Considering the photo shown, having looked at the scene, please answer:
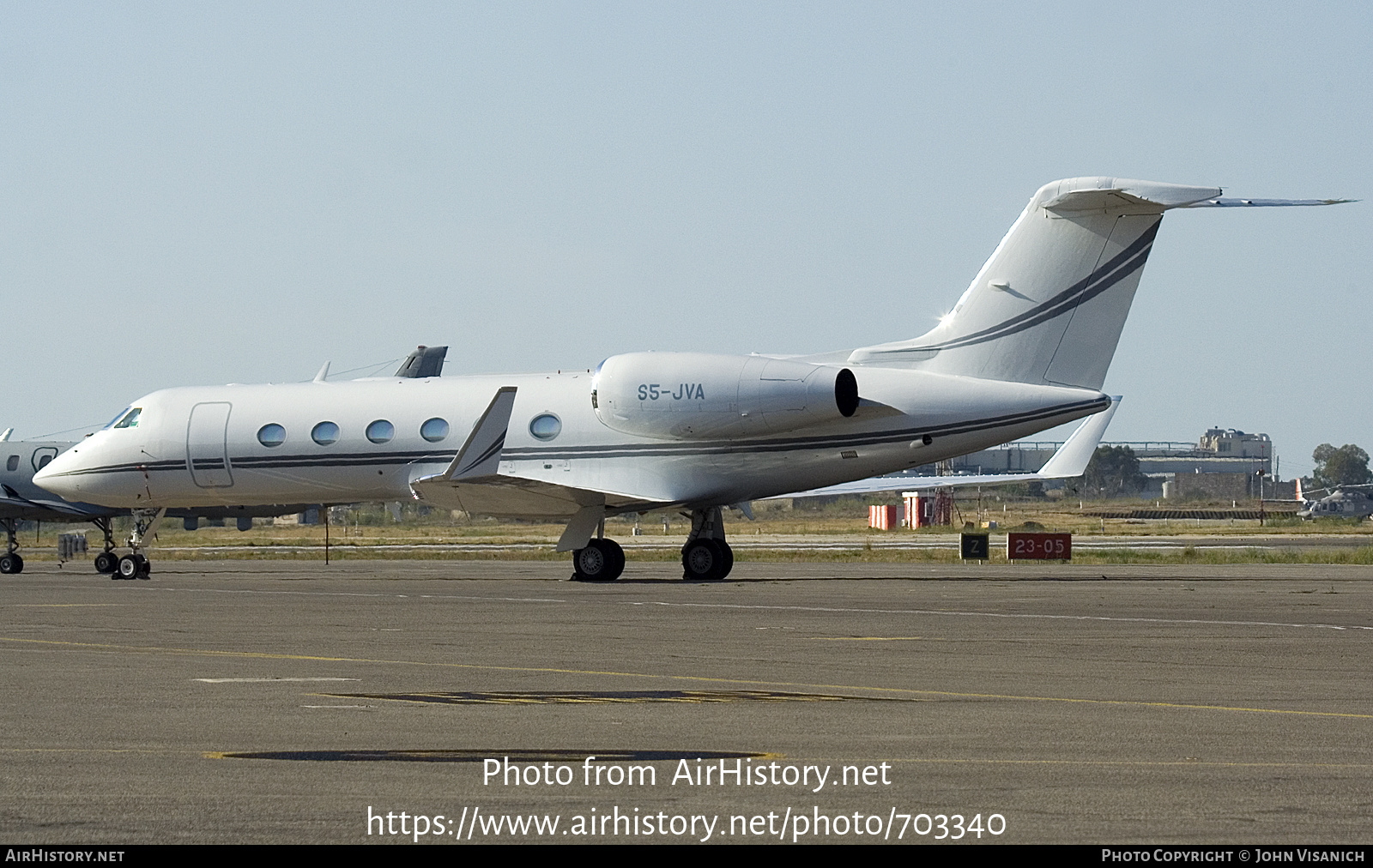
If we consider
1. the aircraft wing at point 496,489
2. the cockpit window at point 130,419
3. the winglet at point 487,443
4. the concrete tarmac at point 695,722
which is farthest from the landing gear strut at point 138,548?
the concrete tarmac at point 695,722

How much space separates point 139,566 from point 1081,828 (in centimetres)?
3105

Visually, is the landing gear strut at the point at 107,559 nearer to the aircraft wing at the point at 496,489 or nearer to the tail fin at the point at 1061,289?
the aircraft wing at the point at 496,489

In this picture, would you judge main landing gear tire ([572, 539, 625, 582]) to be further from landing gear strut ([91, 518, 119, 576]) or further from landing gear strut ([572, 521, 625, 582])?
landing gear strut ([91, 518, 119, 576])

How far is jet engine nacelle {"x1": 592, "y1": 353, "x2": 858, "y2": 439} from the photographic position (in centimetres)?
→ 2878

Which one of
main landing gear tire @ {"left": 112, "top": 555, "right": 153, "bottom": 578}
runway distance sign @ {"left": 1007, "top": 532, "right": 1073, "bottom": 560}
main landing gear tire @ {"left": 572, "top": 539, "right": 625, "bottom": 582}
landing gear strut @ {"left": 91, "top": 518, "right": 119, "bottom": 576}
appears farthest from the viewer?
runway distance sign @ {"left": 1007, "top": 532, "right": 1073, "bottom": 560}

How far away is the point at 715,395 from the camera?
96.3ft

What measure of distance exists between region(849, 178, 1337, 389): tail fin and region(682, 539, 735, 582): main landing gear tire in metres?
5.26

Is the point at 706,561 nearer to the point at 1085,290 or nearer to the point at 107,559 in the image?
the point at 1085,290

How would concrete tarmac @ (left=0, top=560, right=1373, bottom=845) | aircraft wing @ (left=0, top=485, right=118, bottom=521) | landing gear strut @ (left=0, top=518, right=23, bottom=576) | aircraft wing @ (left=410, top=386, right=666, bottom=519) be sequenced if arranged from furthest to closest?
1. aircraft wing @ (left=0, top=485, right=118, bottom=521)
2. landing gear strut @ (left=0, top=518, right=23, bottom=576)
3. aircraft wing @ (left=410, top=386, right=666, bottom=519)
4. concrete tarmac @ (left=0, top=560, right=1373, bottom=845)

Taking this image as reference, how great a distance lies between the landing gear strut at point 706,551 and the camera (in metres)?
31.4

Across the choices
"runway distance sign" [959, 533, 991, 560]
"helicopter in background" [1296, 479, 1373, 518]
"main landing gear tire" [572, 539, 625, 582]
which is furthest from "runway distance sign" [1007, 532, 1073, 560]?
"helicopter in background" [1296, 479, 1373, 518]

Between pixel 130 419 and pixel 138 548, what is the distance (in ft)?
8.48
